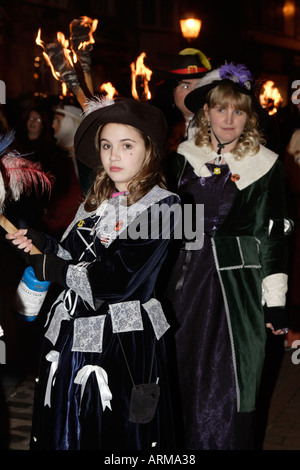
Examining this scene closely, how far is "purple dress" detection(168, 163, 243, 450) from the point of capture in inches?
141

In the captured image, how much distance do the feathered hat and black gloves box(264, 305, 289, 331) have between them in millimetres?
1154

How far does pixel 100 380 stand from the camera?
2.63 m

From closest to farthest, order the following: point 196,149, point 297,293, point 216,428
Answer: point 216,428
point 196,149
point 297,293

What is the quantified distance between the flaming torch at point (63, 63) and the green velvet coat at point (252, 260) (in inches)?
38.8

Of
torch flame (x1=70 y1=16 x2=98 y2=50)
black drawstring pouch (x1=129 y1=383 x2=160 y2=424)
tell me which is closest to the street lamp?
torch flame (x1=70 y1=16 x2=98 y2=50)

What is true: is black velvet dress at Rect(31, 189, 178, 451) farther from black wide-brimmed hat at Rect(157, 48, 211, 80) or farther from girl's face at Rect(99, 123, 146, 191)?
black wide-brimmed hat at Rect(157, 48, 211, 80)

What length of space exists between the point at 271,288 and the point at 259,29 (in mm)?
22227

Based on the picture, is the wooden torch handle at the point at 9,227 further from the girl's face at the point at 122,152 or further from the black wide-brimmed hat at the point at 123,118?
the black wide-brimmed hat at the point at 123,118

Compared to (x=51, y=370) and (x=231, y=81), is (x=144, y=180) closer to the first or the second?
(x=51, y=370)

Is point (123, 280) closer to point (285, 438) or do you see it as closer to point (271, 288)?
point (271, 288)

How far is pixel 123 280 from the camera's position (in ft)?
8.64

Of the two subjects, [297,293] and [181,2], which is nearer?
[297,293]

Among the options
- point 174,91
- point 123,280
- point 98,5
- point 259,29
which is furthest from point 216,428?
point 259,29

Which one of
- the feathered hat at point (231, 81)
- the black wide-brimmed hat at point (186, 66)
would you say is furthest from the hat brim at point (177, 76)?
the feathered hat at point (231, 81)
